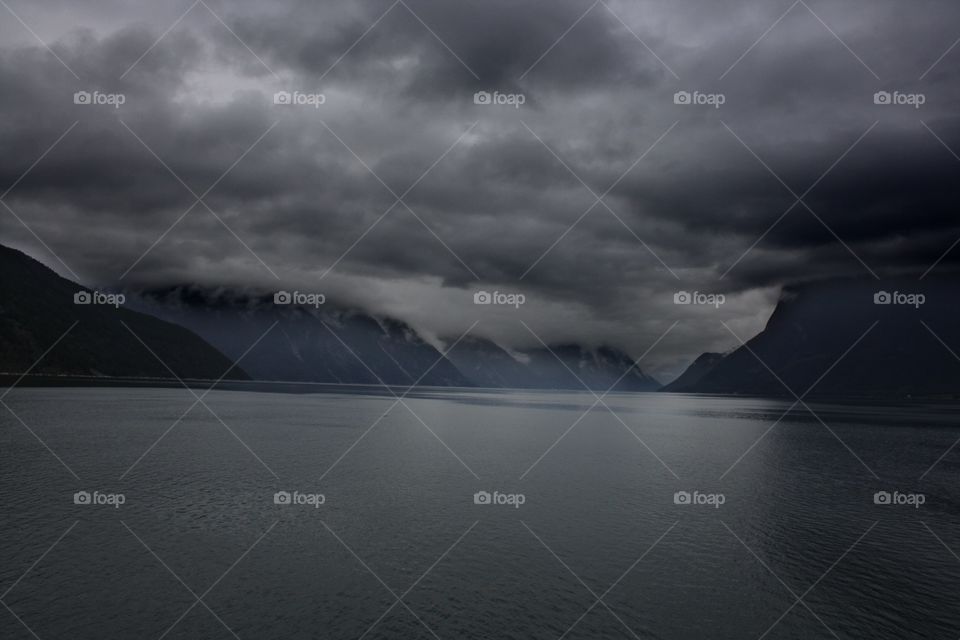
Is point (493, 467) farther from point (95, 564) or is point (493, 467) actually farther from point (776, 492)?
point (95, 564)

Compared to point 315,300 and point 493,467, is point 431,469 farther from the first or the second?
point 315,300

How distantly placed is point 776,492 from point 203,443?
88520mm

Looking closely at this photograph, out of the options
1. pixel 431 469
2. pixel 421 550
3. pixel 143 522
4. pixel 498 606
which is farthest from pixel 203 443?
pixel 498 606

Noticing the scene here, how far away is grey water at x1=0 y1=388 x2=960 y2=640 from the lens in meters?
31.2

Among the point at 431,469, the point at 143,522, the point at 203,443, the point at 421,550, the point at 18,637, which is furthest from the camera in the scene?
the point at 203,443

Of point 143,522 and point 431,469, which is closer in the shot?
point 143,522

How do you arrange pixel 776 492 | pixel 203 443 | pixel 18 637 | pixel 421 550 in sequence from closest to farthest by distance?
pixel 18 637
pixel 421 550
pixel 776 492
pixel 203 443

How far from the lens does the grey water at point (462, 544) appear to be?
31.2m

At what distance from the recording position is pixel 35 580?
34.0 meters

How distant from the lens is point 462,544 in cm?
4444

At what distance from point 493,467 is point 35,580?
2120 inches

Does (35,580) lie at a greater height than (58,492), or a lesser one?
lesser

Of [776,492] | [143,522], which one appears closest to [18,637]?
[143,522]

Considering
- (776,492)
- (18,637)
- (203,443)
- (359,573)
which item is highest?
(203,443)
